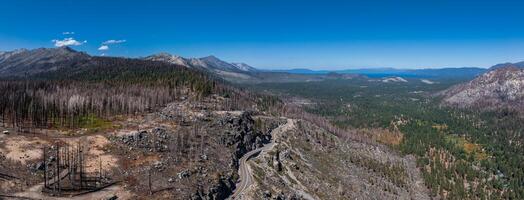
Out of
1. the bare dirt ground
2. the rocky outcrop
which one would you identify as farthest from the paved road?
the bare dirt ground

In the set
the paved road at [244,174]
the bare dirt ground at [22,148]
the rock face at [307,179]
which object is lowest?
the rock face at [307,179]

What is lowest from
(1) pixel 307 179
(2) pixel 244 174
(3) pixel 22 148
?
(1) pixel 307 179

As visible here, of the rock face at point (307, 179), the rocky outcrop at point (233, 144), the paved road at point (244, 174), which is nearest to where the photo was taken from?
the rocky outcrop at point (233, 144)

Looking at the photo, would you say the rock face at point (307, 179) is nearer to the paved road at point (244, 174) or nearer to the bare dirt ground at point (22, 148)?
the paved road at point (244, 174)

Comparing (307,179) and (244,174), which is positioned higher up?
(244,174)

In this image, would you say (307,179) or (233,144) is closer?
(307,179)

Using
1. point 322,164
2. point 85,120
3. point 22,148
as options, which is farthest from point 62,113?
point 322,164

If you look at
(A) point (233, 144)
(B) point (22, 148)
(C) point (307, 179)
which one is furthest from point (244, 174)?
(B) point (22, 148)

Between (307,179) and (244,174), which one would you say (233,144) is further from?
(307,179)

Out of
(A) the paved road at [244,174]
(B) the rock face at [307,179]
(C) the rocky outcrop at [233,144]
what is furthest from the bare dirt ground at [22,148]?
(B) the rock face at [307,179]

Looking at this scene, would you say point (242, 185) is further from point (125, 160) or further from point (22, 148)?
point (22, 148)

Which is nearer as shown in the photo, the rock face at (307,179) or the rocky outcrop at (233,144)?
the rocky outcrop at (233,144)
